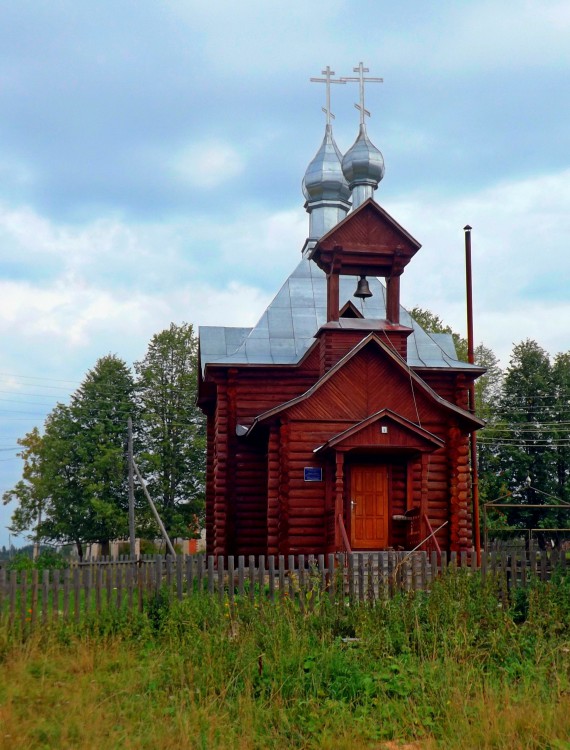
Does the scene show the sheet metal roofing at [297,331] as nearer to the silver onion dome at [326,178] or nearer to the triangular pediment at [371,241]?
the triangular pediment at [371,241]

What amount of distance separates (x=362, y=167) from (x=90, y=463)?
1853 centimetres

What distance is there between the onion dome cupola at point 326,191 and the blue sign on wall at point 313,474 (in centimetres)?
1009

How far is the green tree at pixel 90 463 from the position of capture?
3612 cm

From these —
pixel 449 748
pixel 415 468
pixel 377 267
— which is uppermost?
pixel 377 267

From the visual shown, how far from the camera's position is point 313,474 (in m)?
17.4

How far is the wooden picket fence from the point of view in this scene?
10.6 m

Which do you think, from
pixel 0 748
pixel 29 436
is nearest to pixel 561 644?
pixel 0 748

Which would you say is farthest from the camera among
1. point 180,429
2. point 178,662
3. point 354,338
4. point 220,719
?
point 180,429

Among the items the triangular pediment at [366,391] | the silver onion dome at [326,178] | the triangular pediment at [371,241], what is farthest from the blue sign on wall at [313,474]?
the silver onion dome at [326,178]

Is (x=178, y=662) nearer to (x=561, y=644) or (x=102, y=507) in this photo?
(x=561, y=644)

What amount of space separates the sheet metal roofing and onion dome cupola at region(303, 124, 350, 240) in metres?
2.47

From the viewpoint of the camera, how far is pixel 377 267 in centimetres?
1916

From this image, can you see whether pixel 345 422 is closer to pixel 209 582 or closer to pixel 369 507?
pixel 369 507

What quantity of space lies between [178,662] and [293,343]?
1288 cm
